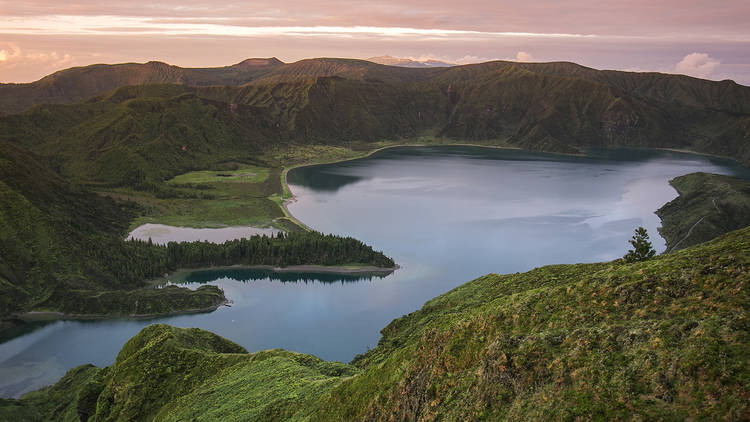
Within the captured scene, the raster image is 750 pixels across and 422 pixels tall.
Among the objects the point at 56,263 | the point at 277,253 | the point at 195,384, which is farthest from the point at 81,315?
the point at 195,384

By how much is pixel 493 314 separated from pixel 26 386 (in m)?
79.6

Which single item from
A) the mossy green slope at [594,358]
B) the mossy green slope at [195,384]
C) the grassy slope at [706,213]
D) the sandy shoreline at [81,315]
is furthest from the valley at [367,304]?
the grassy slope at [706,213]

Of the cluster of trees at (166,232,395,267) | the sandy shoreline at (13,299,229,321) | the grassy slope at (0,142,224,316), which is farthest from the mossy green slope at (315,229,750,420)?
the cluster of trees at (166,232,395,267)

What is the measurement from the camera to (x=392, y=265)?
4680 inches

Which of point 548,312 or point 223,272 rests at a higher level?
point 548,312

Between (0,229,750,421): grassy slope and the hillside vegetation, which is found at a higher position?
(0,229,750,421): grassy slope

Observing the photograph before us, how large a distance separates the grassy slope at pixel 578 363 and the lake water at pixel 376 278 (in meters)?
48.2

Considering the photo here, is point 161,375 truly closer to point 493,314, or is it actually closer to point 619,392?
point 493,314

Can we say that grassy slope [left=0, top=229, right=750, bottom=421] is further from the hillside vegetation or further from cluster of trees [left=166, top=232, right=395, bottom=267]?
cluster of trees [left=166, top=232, right=395, bottom=267]

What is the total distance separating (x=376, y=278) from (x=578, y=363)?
92989mm

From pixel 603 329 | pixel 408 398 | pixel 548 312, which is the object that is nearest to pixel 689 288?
pixel 603 329

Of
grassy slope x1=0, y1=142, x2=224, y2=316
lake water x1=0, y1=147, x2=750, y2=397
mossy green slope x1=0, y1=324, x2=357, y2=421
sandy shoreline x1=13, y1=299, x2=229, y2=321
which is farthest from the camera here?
grassy slope x1=0, y1=142, x2=224, y2=316

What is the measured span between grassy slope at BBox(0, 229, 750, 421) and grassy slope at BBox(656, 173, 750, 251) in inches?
4268

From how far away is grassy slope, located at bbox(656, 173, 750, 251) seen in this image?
12556 cm
